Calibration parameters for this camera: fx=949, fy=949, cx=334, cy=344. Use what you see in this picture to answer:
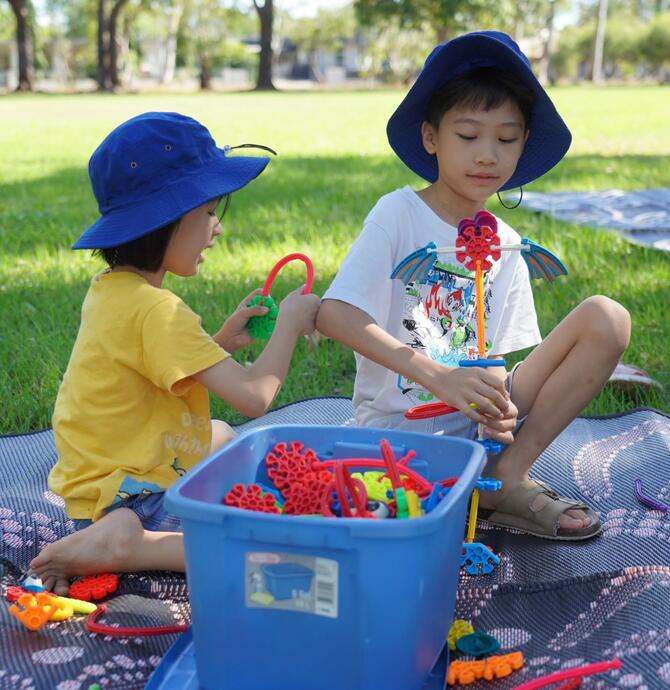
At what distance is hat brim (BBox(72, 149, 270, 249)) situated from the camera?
5.66ft

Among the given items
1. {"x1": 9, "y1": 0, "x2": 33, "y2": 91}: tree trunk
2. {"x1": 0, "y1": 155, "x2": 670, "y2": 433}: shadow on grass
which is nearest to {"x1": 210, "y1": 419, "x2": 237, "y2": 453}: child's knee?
{"x1": 0, "y1": 155, "x2": 670, "y2": 433}: shadow on grass

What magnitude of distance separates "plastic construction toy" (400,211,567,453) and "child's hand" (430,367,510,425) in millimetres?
53

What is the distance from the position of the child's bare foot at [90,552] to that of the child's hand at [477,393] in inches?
24.3

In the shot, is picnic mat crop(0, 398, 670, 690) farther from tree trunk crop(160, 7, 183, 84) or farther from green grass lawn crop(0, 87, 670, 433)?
tree trunk crop(160, 7, 183, 84)

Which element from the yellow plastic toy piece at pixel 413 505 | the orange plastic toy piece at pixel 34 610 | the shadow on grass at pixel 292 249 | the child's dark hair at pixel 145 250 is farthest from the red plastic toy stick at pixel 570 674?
the shadow on grass at pixel 292 249

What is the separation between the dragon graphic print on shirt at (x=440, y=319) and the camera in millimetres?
1992

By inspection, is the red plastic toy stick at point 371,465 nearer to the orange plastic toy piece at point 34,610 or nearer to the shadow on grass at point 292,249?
the orange plastic toy piece at point 34,610

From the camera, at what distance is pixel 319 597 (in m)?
1.23

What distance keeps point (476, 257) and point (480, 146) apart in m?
0.27

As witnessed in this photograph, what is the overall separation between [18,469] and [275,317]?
0.78m

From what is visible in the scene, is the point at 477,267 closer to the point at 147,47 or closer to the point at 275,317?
the point at 275,317

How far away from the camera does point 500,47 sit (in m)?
1.86

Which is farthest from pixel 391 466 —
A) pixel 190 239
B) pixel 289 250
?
pixel 289 250

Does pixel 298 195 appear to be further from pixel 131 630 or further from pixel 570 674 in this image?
pixel 570 674
